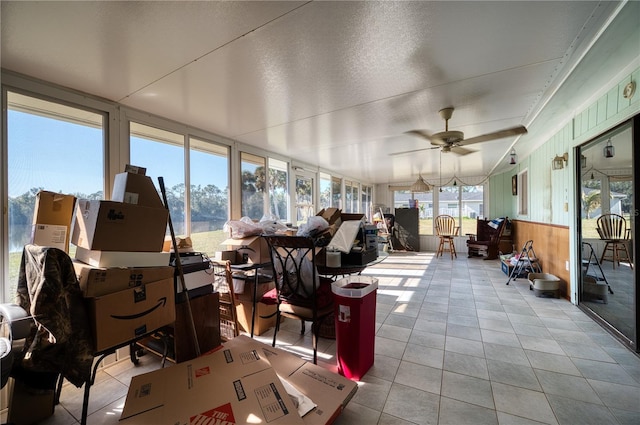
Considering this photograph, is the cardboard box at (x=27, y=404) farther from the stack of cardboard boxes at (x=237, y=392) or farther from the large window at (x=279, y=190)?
the large window at (x=279, y=190)

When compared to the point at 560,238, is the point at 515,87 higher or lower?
higher

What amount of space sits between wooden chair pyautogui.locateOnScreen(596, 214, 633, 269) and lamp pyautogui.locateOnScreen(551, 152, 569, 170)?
0.98 m

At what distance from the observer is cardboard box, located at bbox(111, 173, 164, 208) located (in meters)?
1.71

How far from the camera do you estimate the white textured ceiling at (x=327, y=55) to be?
→ 1.32m

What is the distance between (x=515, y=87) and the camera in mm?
2213

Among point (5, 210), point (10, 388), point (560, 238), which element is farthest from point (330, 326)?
point (560, 238)

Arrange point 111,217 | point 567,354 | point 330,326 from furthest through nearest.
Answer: point 330,326
point 567,354
point 111,217

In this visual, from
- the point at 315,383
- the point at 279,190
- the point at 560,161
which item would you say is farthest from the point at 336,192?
the point at 315,383

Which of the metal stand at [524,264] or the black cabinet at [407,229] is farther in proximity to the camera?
the black cabinet at [407,229]

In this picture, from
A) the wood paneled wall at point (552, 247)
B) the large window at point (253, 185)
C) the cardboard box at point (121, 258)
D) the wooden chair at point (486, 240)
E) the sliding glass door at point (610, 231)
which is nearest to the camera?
the cardboard box at point (121, 258)

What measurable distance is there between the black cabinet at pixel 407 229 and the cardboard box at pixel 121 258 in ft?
24.5

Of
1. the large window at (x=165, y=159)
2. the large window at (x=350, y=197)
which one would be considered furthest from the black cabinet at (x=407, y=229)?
the large window at (x=165, y=159)

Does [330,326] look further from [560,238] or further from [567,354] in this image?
[560,238]

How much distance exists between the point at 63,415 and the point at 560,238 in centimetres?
557
